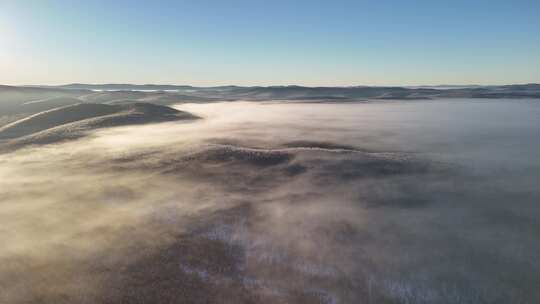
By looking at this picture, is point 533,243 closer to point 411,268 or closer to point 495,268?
point 495,268

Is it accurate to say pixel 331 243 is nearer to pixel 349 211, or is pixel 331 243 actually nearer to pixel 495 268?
pixel 349 211

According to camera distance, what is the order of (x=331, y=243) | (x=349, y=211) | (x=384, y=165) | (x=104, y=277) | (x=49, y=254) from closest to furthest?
1. (x=104, y=277)
2. (x=49, y=254)
3. (x=331, y=243)
4. (x=349, y=211)
5. (x=384, y=165)

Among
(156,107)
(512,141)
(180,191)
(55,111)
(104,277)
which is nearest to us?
(104,277)

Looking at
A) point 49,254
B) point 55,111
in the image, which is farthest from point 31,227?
point 55,111

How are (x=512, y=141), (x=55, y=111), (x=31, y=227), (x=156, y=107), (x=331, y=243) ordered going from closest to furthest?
(x=331, y=243) < (x=31, y=227) < (x=512, y=141) < (x=55, y=111) < (x=156, y=107)

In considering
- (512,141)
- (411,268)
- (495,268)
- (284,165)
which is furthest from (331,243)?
(512,141)

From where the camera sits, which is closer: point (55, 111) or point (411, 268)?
point (411, 268)

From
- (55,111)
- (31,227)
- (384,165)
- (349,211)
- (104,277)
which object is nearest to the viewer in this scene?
(104,277)

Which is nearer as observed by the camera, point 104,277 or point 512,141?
point 104,277

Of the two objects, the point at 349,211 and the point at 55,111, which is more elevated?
the point at 55,111
